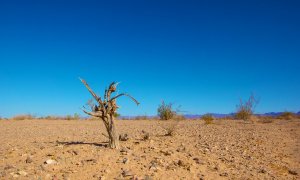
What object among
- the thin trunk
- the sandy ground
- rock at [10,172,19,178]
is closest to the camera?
rock at [10,172,19,178]

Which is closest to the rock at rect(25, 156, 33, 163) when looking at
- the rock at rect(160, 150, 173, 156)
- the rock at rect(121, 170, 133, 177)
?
the rock at rect(121, 170, 133, 177)

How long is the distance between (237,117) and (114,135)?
15499mm

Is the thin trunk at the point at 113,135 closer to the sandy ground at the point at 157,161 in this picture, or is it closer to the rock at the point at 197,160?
the sandy ground at the point at 157,161

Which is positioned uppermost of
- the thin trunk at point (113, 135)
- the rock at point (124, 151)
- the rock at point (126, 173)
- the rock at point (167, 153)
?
the thin trunk at point (113, 135)

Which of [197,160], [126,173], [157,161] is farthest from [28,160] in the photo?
[197,160]

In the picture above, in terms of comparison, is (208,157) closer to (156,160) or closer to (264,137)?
(156,160)

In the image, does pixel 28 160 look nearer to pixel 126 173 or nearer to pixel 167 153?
pixel 126 173

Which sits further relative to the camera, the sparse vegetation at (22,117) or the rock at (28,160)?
the sparse vegetation at (22,117)

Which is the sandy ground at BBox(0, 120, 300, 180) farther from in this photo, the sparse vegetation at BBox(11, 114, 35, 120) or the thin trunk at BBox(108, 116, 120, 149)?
the sparse vegetation at BBox(11, 114, 35, 120)

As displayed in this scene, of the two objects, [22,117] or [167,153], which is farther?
[22,117]

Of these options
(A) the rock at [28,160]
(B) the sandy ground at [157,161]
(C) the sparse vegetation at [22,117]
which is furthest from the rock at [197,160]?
(C) the sparse vegetation at [22,117]

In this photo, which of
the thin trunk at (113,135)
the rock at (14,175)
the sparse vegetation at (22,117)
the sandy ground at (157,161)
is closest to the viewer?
the rock at (14,175)

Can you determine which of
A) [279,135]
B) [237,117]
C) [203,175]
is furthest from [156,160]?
[237,117]

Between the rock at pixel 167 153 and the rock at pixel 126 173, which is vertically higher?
the rock at pixel 167 153
